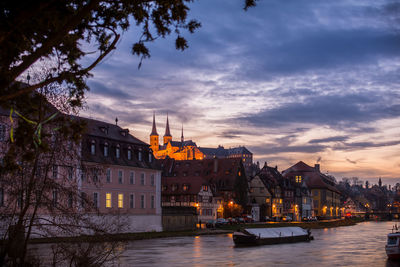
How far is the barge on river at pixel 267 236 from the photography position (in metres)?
54.5

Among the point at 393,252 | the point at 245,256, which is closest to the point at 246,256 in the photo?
the point at 245,256

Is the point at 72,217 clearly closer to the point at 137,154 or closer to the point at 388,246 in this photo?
the point at 388,246

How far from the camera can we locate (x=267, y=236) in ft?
187

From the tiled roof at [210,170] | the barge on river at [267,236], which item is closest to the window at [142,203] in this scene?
the barge on river at [267,236]

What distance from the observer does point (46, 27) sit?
13641 mm

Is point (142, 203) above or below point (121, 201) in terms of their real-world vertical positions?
below

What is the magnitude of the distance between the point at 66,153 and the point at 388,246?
2651 cm

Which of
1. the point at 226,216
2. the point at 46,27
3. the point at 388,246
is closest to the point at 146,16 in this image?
the point at 46,27

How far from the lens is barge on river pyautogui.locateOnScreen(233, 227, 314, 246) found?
179 feet

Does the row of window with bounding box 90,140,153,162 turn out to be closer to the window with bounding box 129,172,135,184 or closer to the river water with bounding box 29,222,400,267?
the window with bounding box 129,172,135,184

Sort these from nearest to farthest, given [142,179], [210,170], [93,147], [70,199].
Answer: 1. [70,199]
2. [93,147]
3. [142,179]
4. [210,170]

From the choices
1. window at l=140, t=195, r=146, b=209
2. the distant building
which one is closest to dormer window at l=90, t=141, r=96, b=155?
window at l=140, t=195, r=146, b=209

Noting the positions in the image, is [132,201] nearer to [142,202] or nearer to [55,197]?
[142,202]

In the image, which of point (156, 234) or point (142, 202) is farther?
point (142, 202)
